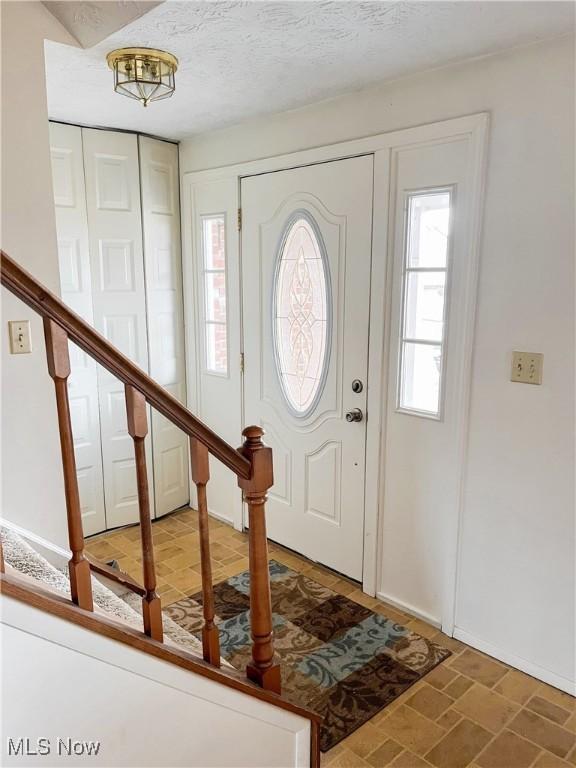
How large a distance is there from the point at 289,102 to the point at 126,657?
2.39 metres

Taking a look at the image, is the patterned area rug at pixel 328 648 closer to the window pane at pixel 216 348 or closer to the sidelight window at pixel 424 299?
the sidelight window at pixel 424 299

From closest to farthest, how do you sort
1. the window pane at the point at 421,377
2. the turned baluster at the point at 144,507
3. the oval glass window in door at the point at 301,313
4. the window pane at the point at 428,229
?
the turned baluster at the point at 144,507, the window pane at the point at 428,229, the window pane at the point at 421,377, the oval glass window in door at the point at 301,313

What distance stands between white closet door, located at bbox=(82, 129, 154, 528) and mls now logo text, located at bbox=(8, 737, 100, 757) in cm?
226

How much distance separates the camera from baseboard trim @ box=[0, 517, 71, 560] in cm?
196

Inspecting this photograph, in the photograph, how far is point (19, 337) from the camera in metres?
1.92

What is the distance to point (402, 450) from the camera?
2.53 m

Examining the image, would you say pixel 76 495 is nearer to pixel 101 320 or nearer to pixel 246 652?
pixel 246 652

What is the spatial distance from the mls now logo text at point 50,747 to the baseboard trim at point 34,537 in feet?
3.17

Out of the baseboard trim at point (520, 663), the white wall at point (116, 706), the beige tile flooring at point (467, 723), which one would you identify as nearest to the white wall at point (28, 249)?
the white wall at point (116, 706)

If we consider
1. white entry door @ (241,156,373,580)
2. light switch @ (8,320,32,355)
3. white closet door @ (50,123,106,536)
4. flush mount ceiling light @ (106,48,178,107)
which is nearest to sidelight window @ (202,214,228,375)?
white entry door @ (241,156,373,580)

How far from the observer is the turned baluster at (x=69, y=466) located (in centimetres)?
114

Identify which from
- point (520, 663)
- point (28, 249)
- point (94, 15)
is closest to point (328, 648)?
point (520, 663)

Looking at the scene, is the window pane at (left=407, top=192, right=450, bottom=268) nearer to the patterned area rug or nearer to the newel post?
the newel post

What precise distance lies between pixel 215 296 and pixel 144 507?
224cm
